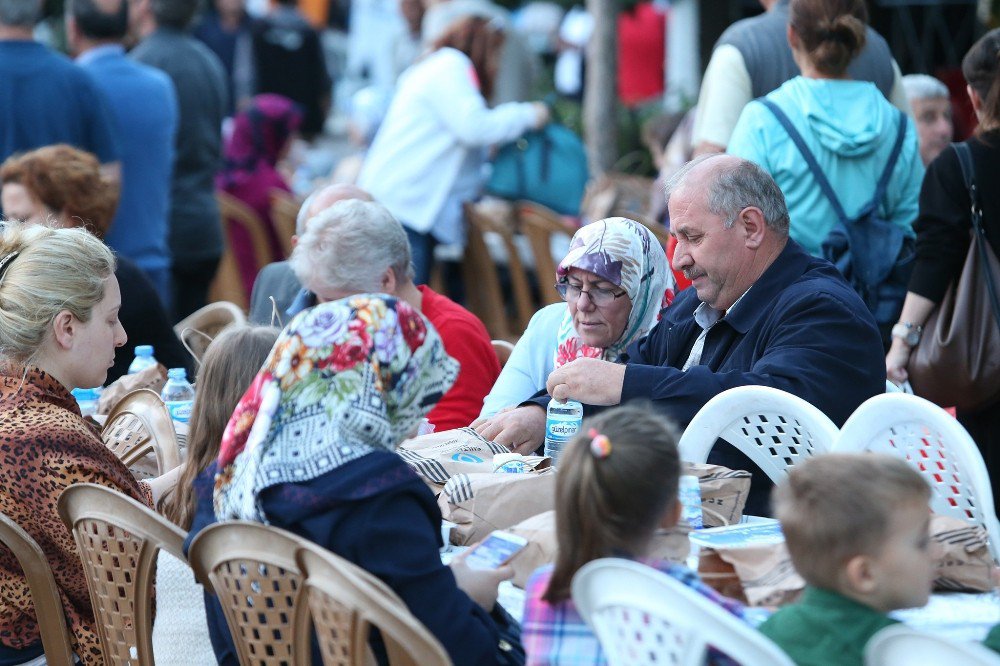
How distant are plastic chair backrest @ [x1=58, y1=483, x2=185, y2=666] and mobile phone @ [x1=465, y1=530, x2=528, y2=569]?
1.87 feet

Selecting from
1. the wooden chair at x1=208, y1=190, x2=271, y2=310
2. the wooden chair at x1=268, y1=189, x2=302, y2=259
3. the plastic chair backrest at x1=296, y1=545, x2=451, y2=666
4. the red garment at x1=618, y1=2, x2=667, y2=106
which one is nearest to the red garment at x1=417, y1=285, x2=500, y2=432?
the plastic chair backrest at x1=296, y1=545, x2=451, y2=666

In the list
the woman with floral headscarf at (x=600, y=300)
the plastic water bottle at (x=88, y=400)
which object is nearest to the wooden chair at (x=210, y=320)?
the plastic water bottle at (x=88, y=400)

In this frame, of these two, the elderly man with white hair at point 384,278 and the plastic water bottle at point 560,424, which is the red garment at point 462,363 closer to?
the elderly man with white hair at point 384,278

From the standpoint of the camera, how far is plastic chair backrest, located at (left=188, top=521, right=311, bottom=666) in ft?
7.74

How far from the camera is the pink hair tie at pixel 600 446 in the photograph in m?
2.17

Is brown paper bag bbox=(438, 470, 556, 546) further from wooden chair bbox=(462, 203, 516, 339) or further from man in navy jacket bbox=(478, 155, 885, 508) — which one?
wooden chair bbox=(462, 203, 516, 339)

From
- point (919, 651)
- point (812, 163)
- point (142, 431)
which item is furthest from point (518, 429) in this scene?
point (919, 651)

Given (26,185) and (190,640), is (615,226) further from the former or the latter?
(26,185)

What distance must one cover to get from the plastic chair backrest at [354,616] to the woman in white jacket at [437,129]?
4328mm

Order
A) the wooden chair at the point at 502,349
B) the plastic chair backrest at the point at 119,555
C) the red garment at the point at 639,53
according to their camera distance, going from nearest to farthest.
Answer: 1. the plastic chair backrest at the point at 119,555
2. the wooden chair at the point at 502,349
3. the red garment at the point at 639,53

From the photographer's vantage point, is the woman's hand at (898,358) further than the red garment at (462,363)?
Yes

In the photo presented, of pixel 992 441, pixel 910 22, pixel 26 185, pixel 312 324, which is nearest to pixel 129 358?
pixel 26 185

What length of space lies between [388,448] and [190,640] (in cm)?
91

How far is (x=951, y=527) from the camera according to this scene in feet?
7.82
